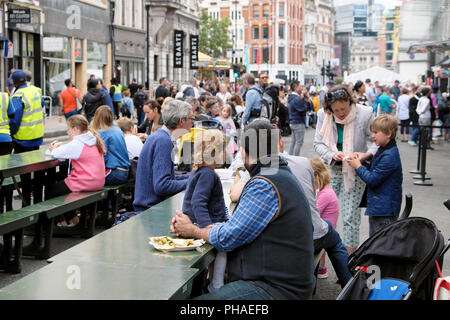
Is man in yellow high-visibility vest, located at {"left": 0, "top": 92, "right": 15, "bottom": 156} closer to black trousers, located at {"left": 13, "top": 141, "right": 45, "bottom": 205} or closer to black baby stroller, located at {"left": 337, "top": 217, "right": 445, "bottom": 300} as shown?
black trousers, located at {"left": 13, "top": 141, "right": 45, "bottom": 205}

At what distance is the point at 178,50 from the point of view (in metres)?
49.1

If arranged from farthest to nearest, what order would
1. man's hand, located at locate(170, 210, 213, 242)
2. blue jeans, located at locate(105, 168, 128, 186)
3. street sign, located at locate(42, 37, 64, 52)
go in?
street sign, located at locate(42, 37, 64, 52) → blue jeans, located at locate(105, 168, 128, 186) → man's hand, located at locate(170, 210, 213, 242)

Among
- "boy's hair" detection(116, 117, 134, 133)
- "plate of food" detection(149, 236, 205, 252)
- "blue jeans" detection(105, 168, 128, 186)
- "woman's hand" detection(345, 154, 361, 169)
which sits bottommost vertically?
"blue jeans" detection(105, 168, 128, 186)

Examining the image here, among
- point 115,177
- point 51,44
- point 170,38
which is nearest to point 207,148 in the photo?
point 115,177

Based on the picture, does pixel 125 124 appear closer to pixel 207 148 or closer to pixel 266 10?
pixel 207 148

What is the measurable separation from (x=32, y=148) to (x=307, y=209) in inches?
318

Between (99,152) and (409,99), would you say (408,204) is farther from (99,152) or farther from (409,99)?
(409,99)

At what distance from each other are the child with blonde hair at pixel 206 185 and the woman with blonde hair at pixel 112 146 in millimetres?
3974

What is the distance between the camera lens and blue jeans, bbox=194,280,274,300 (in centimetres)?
367

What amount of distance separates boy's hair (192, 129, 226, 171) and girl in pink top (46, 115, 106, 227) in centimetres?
354

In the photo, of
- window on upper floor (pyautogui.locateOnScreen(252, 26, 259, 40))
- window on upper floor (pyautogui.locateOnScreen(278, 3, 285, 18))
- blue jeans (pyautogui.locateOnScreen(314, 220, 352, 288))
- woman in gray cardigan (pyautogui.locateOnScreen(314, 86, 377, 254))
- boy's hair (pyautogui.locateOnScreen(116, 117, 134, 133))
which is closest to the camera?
blue jeans (pyautogui.locateOnScreen(314, 220, 352, 288))

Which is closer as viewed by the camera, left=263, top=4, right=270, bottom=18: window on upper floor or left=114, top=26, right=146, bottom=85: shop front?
left=114, top=26, right=146, bottom=85: shop front

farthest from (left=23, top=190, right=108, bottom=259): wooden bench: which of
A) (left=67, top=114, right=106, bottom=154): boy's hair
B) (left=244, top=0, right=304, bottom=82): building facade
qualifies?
(left=244, top=0, right=304, bottom=82): building facade

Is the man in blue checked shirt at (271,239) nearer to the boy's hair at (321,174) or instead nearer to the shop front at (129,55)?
the boy's hair at (321,174)
